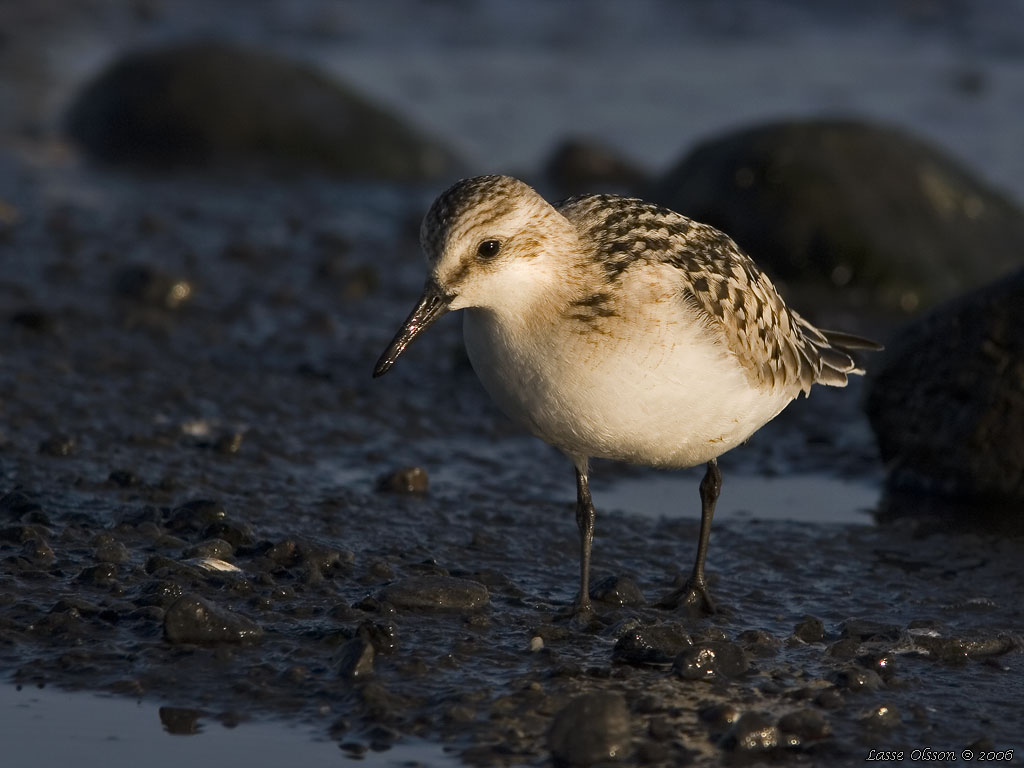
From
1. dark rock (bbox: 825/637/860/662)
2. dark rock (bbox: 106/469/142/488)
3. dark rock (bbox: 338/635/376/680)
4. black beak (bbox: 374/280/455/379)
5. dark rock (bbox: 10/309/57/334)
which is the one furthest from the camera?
dark rock (bbox: 10/309/57/334)

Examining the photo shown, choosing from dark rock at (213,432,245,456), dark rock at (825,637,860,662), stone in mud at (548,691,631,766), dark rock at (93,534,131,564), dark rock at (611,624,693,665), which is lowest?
stone in mud at (548,691,631,766)

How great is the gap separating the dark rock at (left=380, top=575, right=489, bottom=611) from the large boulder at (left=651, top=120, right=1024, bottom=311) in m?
6.25

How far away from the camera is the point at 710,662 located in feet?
19.5

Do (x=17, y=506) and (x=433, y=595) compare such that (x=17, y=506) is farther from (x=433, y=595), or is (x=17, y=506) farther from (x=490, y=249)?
(x=490, y=249)

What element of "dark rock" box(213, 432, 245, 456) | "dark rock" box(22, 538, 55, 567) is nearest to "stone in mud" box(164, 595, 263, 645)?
"dark rock" box(22, 538, 55, 567)

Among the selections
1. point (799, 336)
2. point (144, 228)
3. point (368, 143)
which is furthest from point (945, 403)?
point (368, 143)

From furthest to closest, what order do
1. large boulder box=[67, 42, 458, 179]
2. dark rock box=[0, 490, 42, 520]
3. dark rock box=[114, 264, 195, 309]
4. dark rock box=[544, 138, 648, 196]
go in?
large boulder box=[67, 42, 458, 179], dark rock box=[544, 138, 648, 196], dark rock box=[114, 264, 195, 309], dark rock box=[0, 490, 42, 520]

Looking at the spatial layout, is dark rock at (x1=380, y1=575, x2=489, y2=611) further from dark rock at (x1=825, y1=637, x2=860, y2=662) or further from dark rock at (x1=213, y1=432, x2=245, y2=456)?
dark rock at (x1=213, y1=432, x2=245, y2=456)

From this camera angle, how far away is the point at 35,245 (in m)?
11.8

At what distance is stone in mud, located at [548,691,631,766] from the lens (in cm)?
523

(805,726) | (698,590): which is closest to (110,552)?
(698,590)

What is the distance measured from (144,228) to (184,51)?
356 centimetres

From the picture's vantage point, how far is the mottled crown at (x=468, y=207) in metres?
5.98

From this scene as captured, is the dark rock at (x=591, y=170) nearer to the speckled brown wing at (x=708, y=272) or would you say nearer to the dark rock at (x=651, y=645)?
the speckled brown wing at (x=708, y=272)
